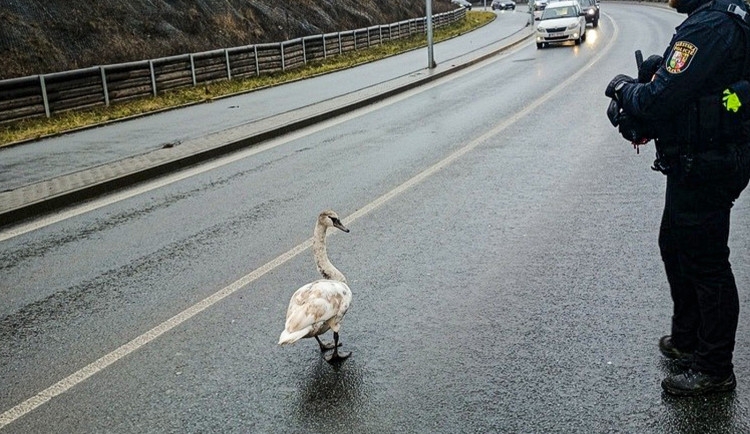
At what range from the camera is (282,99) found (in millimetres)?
19594

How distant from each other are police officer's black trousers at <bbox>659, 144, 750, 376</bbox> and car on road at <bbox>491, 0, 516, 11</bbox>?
83.9 metres

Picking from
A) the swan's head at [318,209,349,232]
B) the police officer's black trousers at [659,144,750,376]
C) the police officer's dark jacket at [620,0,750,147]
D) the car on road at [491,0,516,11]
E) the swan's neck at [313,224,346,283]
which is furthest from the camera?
the car on road at [491,0,516,11]

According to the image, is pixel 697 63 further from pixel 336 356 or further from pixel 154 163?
pixel 154 163

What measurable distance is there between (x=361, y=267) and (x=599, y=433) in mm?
3104

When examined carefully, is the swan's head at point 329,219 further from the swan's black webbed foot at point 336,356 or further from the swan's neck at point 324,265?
the swan's black webbed foot at point 336,356

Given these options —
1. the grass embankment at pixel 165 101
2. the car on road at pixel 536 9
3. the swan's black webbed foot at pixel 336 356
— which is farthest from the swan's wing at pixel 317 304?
the car on road at pixel 536 9

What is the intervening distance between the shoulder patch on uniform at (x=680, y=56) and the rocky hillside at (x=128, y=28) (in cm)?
2177

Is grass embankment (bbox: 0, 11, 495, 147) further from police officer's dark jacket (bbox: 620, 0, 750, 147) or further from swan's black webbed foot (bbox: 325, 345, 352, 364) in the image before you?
police officer's dark jacket (bbox: 620, 0, 750, 147)

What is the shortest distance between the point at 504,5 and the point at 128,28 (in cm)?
6445

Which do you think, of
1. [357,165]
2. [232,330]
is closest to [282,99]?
[357,165]

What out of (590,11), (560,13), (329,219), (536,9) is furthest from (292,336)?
(536,9)

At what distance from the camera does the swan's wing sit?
4.55 metres

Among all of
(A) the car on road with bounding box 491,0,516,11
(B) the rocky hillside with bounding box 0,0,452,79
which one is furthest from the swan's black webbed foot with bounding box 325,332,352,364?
(A) the car on road with bounding box 491,0,516,11

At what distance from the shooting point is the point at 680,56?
3865 millimetres
